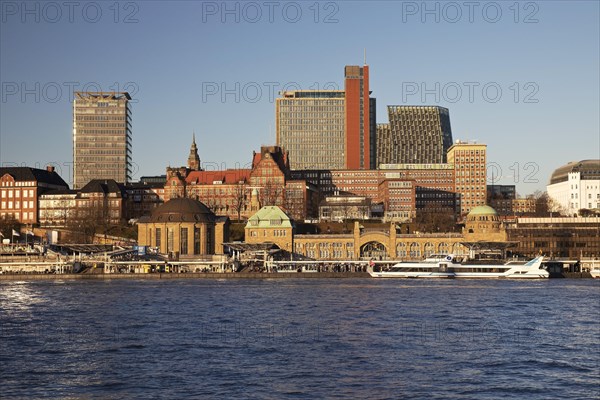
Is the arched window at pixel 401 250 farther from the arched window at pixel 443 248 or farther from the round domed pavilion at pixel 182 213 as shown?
the round domed pavilion at pixel 182 213

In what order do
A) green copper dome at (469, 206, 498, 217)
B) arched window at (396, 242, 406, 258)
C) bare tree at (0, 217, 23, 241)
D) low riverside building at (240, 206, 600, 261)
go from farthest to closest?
1. bare tree at (0, 217, 23, 241)
2. green copper dome at (469, 206, 498, 217)
3. arched window at (396, 242, 406, 258)
4. low riverside building at (240, 206, 600, 261)

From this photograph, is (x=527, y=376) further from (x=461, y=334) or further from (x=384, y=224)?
(x=384, y=224)

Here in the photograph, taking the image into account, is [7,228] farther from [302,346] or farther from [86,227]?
[302,346]

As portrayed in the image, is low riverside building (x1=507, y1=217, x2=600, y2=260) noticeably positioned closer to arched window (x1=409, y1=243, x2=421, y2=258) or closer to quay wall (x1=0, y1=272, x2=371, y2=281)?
arched window (x1=409, y1=243, x2=421, y2=258)

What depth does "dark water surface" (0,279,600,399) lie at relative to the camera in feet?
145

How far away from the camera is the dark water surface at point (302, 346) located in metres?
44.2

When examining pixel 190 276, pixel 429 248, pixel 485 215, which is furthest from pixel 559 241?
pixel 190 276

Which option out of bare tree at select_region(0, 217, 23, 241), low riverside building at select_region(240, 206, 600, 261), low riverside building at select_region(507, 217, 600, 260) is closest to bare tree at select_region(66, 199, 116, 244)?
bare tree at select_region(0, 217, 23, 241)

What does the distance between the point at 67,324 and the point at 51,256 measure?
91.9m

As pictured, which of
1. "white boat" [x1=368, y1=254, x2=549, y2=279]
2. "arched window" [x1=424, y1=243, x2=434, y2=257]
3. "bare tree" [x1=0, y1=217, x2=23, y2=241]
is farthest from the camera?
"bare tree" [x1=0, y1=217, x2=23, y2=241]

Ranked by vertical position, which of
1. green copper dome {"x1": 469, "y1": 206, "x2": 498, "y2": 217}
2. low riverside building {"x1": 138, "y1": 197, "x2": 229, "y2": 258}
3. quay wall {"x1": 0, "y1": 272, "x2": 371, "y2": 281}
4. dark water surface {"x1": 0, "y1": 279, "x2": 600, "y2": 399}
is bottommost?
dark water surface {"x1": 0, "y1": 279, "x2": 600, "y2": 399}

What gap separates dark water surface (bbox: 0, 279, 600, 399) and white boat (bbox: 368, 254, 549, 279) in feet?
129

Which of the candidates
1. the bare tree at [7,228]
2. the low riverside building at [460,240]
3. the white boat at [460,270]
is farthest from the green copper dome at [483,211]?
the bare tree at [7,228]

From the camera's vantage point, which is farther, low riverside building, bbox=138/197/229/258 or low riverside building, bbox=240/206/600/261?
low riverside building, bbox=138/197/229/258
